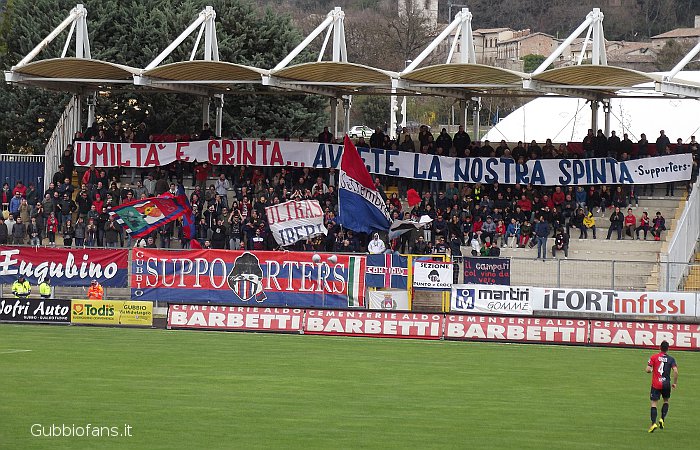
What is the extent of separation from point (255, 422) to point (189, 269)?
57.2 ft

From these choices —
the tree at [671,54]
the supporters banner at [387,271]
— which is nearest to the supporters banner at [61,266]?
the supporters banner at [387,271]

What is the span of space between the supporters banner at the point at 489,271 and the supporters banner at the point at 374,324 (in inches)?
104

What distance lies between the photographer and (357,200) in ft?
125

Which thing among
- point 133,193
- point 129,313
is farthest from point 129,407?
point 133,193

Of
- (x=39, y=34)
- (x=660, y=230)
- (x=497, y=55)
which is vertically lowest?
(x=660, y=230)

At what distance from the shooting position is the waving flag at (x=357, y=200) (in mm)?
37969

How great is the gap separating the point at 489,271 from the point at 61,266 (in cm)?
1354

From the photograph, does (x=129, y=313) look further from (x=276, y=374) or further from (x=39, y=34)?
(x=39, y=34)

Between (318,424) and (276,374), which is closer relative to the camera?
(318,424)

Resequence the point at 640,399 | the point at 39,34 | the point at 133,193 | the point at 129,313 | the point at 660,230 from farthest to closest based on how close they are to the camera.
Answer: the point at 39,34 < the point at 133,193 < the point at 660,230 < the point at 129,313 < the point at 640,399

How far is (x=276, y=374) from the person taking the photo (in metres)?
24.8

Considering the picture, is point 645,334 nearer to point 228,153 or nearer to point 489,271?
point 489,271

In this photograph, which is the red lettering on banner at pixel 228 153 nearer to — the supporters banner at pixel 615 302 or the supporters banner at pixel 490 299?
the supporters banner at pixel 490 299

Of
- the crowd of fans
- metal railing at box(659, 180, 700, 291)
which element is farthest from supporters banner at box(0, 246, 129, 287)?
metal railing at box(659, 180, 700, 291)
